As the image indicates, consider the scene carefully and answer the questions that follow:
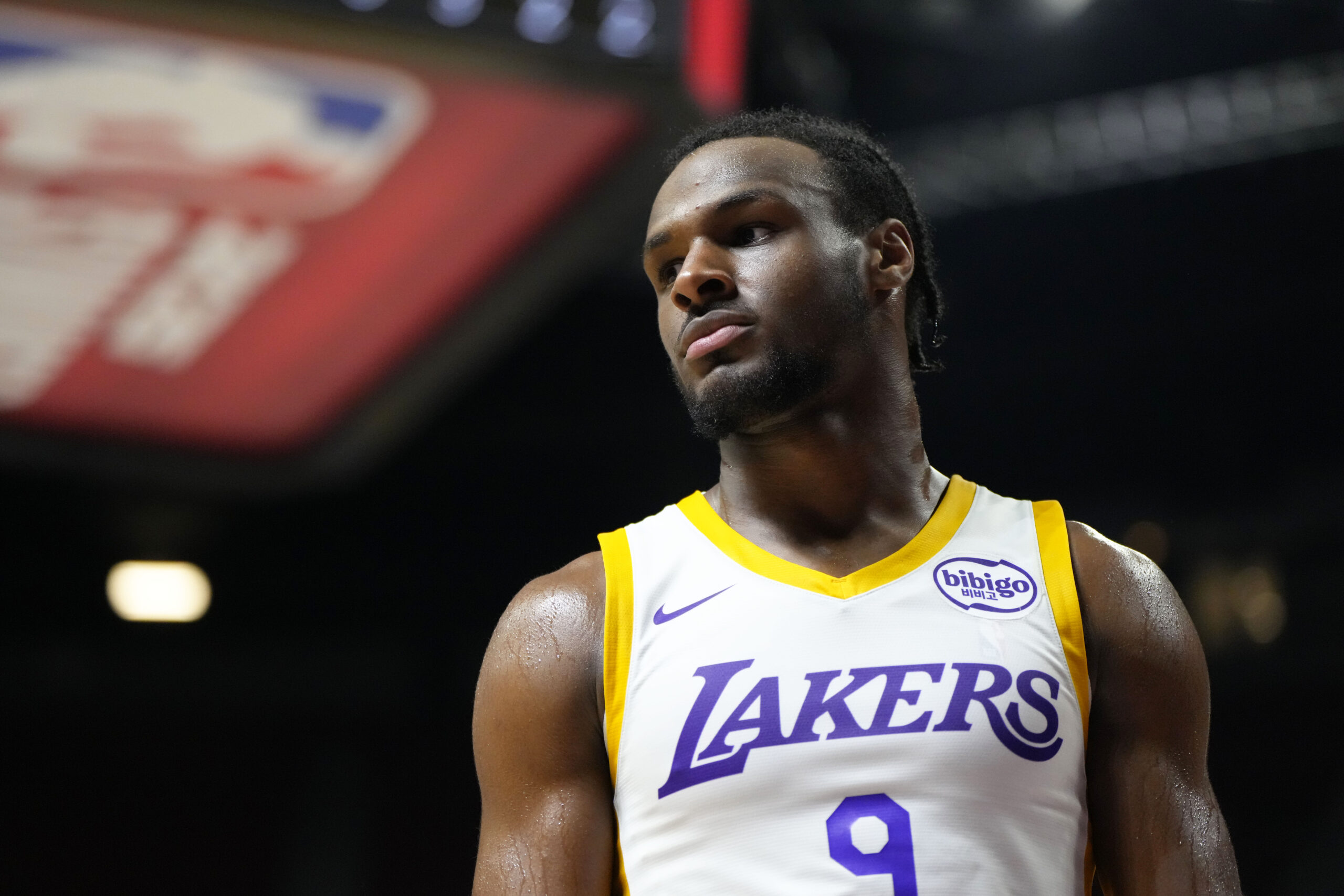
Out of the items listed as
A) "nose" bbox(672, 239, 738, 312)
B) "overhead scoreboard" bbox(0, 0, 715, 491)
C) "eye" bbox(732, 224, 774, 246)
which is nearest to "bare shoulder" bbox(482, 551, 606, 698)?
"nose" bbox(672, 239, 738, 312)

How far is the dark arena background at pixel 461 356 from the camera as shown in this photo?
436cm

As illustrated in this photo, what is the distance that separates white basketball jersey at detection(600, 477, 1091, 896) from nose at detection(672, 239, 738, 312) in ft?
1.25

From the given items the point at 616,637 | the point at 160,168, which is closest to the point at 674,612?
the point at 616,637

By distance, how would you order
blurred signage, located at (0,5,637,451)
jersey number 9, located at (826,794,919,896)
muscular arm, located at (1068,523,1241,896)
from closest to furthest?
jersey number 9, located at (826,794,919,896), muscular arm, located at (1068,523,1241,896), blurred signage, located at (0,5,637,451)

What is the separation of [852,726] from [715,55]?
2.74 meters

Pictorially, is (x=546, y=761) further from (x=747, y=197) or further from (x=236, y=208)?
(x=236, y=208)

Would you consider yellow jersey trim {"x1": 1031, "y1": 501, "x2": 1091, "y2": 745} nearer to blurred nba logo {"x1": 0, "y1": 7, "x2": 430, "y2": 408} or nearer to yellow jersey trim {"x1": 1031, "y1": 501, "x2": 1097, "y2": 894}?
yellow jersey trim {"x1": 1031, "y1": 501, "x2": 1097, "y2": 894}

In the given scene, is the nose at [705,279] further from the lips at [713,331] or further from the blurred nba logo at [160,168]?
the blurred nba logo at [160,168]

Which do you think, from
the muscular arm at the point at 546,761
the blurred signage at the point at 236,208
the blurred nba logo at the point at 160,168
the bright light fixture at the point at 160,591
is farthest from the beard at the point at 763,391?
the bright light fixture at the point at 160,591

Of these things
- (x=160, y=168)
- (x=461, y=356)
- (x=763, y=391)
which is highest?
(x=160, y=168)

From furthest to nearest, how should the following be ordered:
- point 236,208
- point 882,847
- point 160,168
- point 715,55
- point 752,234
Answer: point 236,208 < point 160,168 < point 715,55 < point 752,234 < point 882,847

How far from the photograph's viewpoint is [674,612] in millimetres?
1858

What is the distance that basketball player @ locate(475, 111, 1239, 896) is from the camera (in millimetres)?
1680

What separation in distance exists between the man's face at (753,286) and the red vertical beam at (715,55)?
6.46 ft
